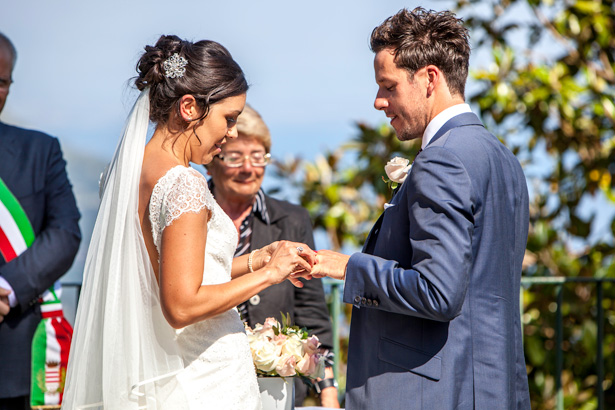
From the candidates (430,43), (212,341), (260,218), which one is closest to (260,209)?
(260,218)

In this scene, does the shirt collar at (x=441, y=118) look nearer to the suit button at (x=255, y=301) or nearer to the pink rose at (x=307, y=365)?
the pink rose at (x=307, y=365)

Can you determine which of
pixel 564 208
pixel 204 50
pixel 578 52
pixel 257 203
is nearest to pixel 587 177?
pixel 564 208

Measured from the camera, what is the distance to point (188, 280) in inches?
84.0

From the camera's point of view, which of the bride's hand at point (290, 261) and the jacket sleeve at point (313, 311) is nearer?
the bride's hand at point (290, 261)

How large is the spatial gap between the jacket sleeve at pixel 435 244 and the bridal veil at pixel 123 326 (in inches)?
29.1

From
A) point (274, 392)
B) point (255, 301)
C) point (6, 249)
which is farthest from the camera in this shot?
point (255, 301)

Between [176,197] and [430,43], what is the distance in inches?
38.0

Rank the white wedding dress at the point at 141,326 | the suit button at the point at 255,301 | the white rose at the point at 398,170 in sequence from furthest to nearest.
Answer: the suit button at the point at 255,301 → the white rose at the point at 398,170 → the white wedding dress at the point at 141,326

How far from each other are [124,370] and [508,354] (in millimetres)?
1218

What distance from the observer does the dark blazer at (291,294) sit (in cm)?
339

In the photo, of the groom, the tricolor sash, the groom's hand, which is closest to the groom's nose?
the groom

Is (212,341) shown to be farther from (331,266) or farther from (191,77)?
(191,77)

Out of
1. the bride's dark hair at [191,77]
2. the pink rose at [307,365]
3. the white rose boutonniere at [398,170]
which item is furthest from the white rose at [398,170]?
the pink rose at [307,365]

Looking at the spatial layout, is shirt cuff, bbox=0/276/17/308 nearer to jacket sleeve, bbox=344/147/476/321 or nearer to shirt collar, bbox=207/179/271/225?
shirt collar, bbox=207/179/271/225
